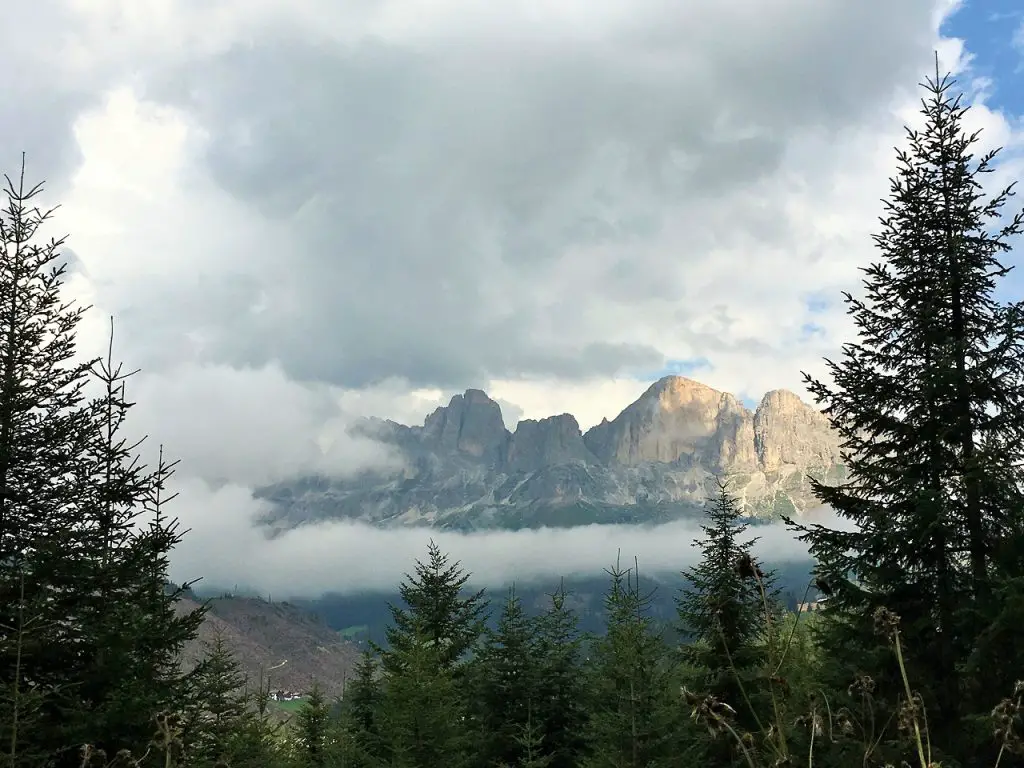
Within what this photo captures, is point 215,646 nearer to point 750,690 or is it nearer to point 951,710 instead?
point 750,690

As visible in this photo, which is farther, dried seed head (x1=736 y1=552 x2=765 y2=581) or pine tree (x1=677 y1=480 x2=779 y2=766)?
pine tree (x1=677 y1=480 x2=779 y2=766)

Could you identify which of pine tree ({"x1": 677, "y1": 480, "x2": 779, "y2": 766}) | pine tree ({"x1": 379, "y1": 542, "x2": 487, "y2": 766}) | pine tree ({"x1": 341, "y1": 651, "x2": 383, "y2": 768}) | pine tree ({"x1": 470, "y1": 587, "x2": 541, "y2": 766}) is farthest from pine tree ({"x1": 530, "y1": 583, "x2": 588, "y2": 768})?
pine tree ({"x1": 341, "y1": 651, "x2": 383, "y2": 768})

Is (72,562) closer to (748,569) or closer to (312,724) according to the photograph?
(748,569)

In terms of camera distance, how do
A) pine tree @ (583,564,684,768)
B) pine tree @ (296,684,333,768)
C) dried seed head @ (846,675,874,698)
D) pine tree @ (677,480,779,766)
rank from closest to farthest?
dried seed head @ (846,675,874,698) → pine tree @ (583,564,684,768) → pine tree @ (677,480,779,766) → pine tree @ (296,684,333,768)

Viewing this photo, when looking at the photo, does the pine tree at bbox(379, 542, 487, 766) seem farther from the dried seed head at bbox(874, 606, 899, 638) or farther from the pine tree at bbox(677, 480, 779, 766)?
the dried seed head at bbox(874, 606, 899, 638)

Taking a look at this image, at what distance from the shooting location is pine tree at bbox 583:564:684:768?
18.3m

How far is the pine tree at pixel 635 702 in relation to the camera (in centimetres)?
1827

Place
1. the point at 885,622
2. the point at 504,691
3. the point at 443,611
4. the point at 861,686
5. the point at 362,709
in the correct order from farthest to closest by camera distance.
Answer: the point at 362,709
the point at 443,611
the point at 504,691
the point at 861,686
the point at 885,622

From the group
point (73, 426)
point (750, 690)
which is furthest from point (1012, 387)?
point (73, 426)

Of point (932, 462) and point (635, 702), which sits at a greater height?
point (932, 462)

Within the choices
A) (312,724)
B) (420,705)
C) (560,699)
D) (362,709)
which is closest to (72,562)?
(420,705)

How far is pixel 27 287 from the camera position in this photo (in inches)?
567

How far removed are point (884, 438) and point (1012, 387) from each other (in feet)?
8.00

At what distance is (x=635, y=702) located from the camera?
18688 millimetres
